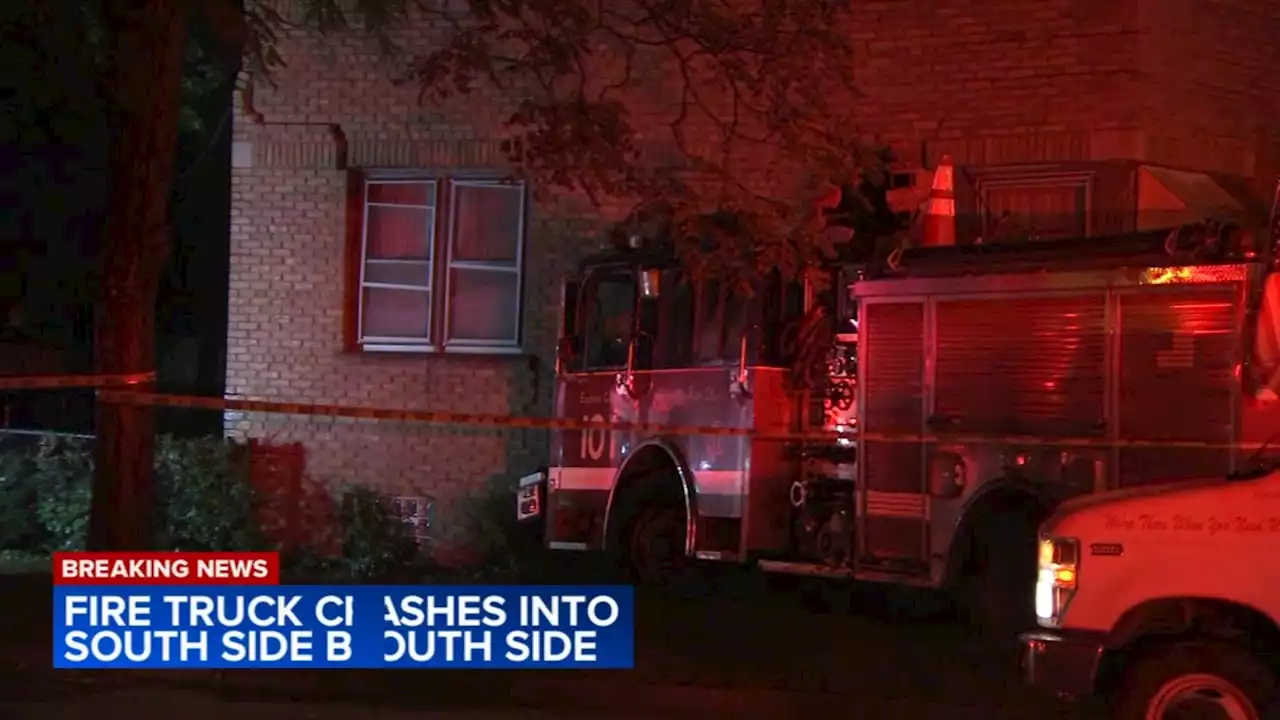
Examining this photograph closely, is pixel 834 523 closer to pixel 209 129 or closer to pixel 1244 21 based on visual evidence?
pixel 1244 21

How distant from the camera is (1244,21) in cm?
1279

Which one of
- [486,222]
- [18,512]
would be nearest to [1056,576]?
[486,222]

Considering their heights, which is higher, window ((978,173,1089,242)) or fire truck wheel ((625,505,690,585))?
window ((978,173,1089,242))

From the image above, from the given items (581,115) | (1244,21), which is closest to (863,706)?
(581,115)

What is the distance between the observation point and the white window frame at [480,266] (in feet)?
46.2

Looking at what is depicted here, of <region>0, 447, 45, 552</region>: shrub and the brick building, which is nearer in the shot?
the brick building

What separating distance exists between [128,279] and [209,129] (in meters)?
9.84

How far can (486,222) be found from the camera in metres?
14.3

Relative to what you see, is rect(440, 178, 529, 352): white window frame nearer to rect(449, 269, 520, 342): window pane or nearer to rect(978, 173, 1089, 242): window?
rect(449, 269, 520, 342): window pane

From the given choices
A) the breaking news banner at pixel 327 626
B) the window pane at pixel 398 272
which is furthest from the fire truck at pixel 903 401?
the window pane at pixel 398 272

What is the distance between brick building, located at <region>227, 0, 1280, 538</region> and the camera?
12.4 metres

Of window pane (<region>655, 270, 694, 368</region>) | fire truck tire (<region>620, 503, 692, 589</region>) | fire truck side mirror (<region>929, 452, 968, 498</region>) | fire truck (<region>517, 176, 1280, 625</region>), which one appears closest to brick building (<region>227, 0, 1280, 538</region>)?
fire truck (<region>517, 176, 1280, 625</region>)

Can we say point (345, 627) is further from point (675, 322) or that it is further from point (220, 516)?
point (220, 516)

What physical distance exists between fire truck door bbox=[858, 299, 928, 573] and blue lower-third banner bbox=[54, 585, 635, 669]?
1.81m
